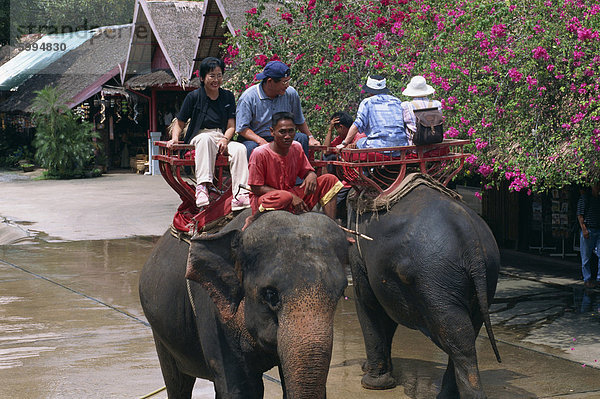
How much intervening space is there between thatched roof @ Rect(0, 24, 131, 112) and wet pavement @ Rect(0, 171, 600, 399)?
14875 mm

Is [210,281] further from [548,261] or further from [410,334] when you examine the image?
[548,261]

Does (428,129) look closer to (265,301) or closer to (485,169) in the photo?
(485,169)

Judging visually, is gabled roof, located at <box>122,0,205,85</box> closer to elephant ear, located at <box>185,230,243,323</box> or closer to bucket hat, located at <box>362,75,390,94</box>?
bucket hat, located at <box>362,75,390,94</box>

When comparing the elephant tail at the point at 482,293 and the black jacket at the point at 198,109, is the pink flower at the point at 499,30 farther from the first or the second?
the black jacket at the point at 198,109

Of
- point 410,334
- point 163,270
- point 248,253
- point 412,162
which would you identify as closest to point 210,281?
point 248,253

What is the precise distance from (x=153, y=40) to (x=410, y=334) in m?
18.9

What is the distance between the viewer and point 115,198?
19.3 meters

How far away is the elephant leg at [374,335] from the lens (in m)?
6.53

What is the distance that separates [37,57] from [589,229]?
2772cm

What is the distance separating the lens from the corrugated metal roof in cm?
3156

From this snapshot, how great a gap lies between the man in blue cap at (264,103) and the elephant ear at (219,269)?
1301 millimetres

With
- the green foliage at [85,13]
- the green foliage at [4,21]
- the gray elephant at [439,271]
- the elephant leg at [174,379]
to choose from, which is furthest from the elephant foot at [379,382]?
the green foliage at [85,13]

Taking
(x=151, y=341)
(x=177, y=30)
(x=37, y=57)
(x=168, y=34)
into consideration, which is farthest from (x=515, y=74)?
(x=37, y=57)

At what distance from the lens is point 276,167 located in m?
4.26
